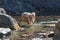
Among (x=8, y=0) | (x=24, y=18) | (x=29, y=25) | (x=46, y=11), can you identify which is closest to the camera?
(x=29, y=25)

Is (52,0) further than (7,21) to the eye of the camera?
Yes

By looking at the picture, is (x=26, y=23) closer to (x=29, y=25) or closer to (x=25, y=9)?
(x=29, y=25)

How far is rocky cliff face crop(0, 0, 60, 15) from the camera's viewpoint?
75.5 feet

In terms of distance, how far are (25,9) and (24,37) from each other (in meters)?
15.7

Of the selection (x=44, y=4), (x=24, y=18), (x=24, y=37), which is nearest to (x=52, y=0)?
(x=44, y=4)

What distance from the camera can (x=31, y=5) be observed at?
23.8 metres

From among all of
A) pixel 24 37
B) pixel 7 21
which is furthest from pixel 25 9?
pixel 24 37

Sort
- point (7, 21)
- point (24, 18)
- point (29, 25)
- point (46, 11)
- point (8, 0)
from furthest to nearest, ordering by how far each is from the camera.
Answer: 1. point (8, 0)
2. point (46, 11)
3. point (24, 18)
4. point (29, 25)
5. point (7, 21)

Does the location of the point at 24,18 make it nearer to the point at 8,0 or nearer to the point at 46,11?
the point at 46,11

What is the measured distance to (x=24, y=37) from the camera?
7523 mm

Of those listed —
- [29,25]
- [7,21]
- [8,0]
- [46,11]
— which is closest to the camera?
[7,21]

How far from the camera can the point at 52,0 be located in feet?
80.5

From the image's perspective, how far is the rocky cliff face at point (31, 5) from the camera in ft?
75.5

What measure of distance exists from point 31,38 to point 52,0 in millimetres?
17546
